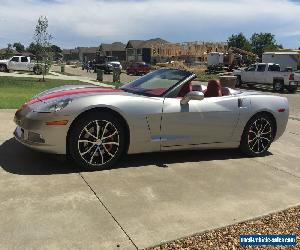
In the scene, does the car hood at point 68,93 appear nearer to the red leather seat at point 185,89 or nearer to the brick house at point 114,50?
the red leather seat at point 185,89

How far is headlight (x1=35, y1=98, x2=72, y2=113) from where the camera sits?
4.68 m

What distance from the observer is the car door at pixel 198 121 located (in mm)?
5277

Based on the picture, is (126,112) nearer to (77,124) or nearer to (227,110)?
(77,124)

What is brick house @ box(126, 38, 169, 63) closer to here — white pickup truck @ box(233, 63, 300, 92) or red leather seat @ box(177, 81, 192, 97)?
white pickup truck @ box(233, 63, 300, 92)

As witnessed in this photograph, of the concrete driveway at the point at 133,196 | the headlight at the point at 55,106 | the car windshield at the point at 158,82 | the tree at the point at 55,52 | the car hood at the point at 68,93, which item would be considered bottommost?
the concrete driveway at the point at 133,196

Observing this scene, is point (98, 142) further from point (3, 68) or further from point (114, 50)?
point (114, 50)

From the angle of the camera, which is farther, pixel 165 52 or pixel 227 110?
pixel 165 52

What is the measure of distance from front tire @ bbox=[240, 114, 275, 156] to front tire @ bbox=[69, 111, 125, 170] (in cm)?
210

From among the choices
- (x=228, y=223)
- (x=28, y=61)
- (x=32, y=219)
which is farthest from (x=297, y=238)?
(x=28, y=61)

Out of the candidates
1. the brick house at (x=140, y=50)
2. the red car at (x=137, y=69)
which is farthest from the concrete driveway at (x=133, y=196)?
the brick house at (x=140, y=50)

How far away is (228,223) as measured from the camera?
3.66m

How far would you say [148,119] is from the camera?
5.10 m

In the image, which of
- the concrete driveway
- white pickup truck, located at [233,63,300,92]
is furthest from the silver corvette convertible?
white pickup truck, located at [233,63,300,92]

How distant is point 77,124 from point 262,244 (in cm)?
248
